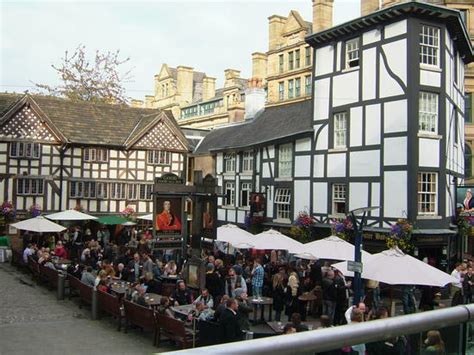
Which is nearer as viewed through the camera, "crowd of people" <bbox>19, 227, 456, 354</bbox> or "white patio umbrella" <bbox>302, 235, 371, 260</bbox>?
"crowd of people" <bbox>19, 227, 456, 354</bbox>

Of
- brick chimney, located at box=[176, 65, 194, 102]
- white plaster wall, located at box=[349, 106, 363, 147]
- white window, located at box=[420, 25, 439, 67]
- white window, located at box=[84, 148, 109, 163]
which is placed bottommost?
white window, located at box=[84, 148, 109, 163]

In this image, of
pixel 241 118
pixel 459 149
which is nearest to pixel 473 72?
pixel 459 149

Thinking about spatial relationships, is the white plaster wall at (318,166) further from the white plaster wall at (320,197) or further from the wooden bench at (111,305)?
the wooden bench at (111,305)

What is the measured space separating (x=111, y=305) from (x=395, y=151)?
13.9 metres

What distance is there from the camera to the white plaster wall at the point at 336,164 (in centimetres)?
2480

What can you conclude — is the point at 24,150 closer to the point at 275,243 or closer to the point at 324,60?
the point at 324,60

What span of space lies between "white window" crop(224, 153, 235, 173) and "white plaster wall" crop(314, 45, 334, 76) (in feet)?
30.6

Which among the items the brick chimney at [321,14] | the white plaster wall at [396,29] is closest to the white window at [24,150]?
the white plaster wall at [396,29]

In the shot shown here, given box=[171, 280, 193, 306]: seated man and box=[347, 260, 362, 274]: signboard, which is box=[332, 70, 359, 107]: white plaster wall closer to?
box=[347, 260, 362, 274]: signboard

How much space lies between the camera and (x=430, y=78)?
73.1 ft

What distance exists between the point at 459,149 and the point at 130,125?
71.2 feet

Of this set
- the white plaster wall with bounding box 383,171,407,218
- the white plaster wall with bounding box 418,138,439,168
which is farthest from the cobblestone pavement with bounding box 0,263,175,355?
the white plaster wall with bounding box 418,138,439,168

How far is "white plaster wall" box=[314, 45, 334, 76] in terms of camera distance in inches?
1024

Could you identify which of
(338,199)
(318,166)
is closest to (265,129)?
(318,166)
